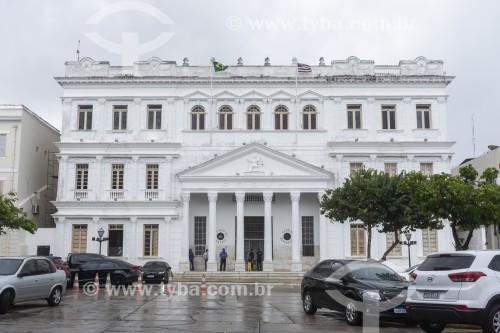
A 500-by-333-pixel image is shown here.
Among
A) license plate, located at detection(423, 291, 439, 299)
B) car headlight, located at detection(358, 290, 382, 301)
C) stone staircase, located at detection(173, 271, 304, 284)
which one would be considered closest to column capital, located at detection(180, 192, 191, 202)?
stone staircase, located at detection(173, 271, 304, 284)

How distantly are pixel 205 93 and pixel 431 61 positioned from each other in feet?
54.9

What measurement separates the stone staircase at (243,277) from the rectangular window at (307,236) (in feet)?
10.4

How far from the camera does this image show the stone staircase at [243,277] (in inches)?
1404

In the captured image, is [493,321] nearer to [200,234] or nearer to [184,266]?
[184,266]

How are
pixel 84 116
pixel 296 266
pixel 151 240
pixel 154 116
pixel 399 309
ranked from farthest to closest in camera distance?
1. pixel 84 116
2. pixel 154 116
3. pixel 151 240
4. pixel 296 266
5. pixel 399 309

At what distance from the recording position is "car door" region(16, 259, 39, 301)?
1694 centimetres

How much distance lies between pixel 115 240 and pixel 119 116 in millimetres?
9081

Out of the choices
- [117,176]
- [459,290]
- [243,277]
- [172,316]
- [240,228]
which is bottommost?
[243,277]

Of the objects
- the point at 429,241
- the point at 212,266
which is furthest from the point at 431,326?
the point at 429,241

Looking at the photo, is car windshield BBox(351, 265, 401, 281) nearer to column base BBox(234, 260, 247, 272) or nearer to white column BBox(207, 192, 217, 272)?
column base BBox(234, 260, 247, 272)

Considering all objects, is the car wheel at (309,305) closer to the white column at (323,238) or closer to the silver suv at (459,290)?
the silver suv at (459,290)

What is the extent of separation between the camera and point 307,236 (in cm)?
4116

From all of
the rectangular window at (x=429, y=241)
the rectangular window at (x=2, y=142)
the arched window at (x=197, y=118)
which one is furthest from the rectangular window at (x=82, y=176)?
the rectangular window at (x=429, y=241)

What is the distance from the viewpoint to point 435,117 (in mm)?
41906
